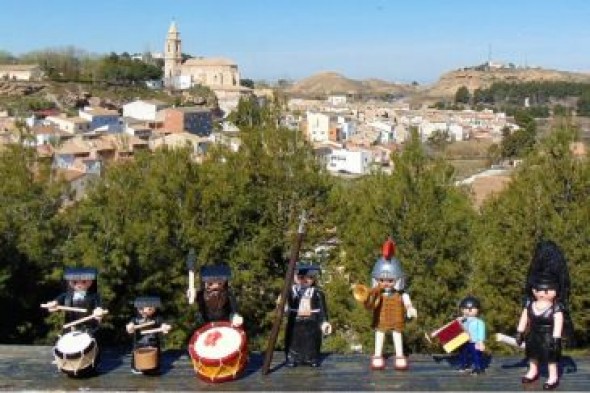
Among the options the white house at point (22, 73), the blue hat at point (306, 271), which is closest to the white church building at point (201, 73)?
the white house at point (22, 73)

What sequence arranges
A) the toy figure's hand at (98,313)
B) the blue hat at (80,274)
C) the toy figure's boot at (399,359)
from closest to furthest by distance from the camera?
the toy figure's hand at (98,313), the blue hat at (80,274), the toy figure's boot at (399,359)

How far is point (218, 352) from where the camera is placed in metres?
8.17

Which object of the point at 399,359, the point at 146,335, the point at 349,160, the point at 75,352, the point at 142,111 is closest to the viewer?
the point at 75,352

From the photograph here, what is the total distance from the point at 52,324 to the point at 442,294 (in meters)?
7.98

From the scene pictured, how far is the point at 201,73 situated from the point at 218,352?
150 m

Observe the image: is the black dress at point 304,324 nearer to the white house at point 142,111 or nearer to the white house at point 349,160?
the white house at point 349,160

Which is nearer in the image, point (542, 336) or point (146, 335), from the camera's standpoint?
point (542, 336)

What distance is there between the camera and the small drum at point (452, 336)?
832cm

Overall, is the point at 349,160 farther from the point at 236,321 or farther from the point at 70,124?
the point at 236,321

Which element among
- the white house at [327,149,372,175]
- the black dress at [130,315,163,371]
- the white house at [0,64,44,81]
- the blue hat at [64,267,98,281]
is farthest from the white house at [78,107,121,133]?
the black dress at [130,315,163,371]

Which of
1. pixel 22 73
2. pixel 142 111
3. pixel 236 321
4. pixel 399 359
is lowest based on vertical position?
pixel 142 111

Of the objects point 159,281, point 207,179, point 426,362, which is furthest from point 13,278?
point 426,362

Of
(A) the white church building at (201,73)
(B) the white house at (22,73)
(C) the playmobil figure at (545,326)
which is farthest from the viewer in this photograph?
(A) the white church building at (201,73)

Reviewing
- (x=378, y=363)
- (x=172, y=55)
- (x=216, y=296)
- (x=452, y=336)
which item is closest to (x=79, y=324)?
(x=216, y=296)
